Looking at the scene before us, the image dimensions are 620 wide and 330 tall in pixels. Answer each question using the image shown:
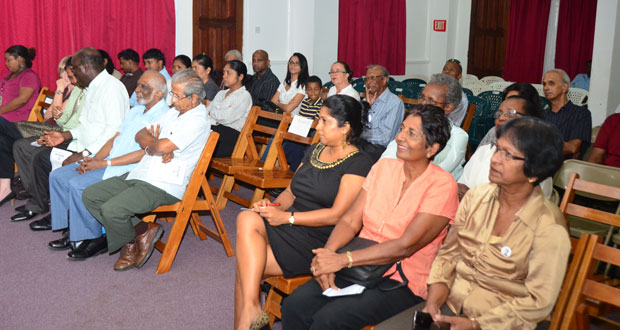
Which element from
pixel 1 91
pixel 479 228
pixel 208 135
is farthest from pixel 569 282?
pixel 1 91

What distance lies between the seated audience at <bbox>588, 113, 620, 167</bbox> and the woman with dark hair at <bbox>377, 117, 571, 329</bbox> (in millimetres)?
2295

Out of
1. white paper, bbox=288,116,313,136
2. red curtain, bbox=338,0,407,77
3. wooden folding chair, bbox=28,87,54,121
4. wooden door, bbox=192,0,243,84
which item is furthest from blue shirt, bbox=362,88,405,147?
red curtain, bbox=338,0,407,77

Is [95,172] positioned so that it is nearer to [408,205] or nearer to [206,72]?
[206,72]

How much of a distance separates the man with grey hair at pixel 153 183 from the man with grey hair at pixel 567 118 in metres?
2.64

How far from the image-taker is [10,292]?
3260 millimetres

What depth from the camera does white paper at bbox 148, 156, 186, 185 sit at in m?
→ 3.59

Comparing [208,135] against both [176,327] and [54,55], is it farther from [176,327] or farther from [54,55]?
[54,55]

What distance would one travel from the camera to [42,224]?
4.35 metres

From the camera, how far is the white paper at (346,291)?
2.19 m

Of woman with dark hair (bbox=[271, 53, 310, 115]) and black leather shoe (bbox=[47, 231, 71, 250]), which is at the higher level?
woman with dark hair (bbox=[271, 53, 310, 115])

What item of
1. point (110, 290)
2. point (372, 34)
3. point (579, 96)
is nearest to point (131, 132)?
point (110, 290)

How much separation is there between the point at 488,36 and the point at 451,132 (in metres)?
8.63

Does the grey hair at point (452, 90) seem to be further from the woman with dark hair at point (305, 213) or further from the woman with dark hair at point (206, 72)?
the woman with dark hair at point (206, 72)

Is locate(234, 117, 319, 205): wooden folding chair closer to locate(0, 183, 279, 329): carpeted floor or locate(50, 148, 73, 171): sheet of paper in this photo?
locate(0, 183, 279, 329): carpeted floor
